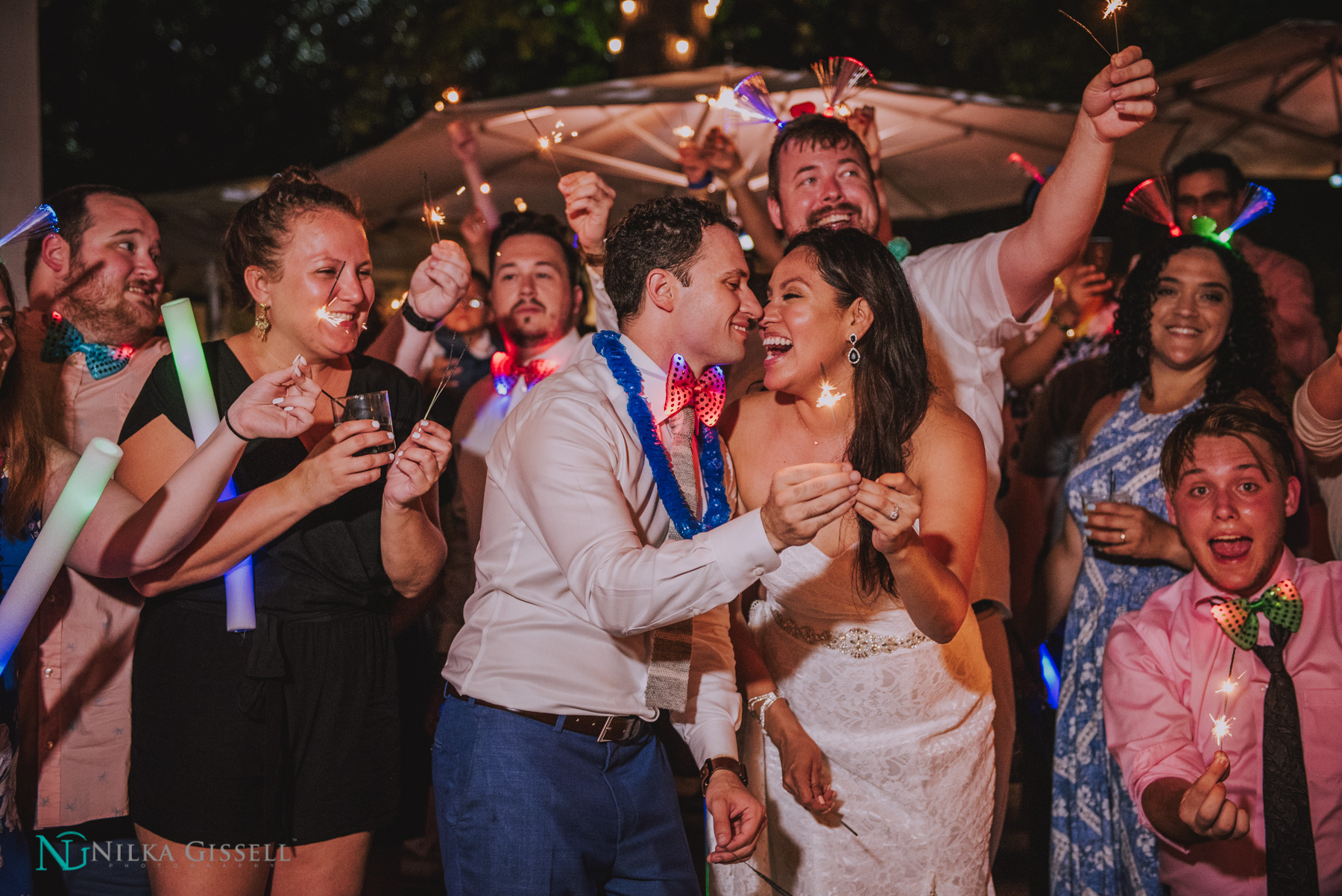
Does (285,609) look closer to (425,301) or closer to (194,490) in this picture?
(194,490)

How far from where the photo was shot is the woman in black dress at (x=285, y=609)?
1.99m

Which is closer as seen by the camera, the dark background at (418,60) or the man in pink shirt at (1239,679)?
the man in pink shirt at (1239,679)

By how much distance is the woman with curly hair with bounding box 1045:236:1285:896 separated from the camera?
105 inches

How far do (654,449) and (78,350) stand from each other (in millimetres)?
1616

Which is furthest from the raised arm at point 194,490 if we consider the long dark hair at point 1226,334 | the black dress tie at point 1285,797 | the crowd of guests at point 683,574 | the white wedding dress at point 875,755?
the long dark hair at point 1226,334

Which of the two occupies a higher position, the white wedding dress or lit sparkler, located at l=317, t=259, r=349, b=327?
lit sparkler, located at l=317, t=259, r=349, b=327

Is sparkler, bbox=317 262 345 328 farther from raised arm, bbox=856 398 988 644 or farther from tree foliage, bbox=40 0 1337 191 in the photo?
tree foliage, bbox=40 0 1337 191

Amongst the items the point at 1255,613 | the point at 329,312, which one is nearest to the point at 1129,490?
the point at 1255,613

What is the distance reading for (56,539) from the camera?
5.43ft

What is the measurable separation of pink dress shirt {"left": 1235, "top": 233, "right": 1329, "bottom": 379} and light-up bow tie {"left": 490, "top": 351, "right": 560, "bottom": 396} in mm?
2675

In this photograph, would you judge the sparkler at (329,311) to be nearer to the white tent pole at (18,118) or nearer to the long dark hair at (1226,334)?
the white tent pole at (18,118)

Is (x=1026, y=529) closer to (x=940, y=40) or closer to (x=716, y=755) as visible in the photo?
(x=716, y=755)

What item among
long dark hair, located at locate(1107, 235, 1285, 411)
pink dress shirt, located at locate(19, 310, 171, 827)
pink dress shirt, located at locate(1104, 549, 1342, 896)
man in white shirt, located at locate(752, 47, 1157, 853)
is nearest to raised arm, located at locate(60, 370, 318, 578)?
Answer: pink dress shirt, located at locate(19, 310, 171, 827)

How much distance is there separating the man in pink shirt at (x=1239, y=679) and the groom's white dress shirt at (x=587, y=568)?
106 centimetres
